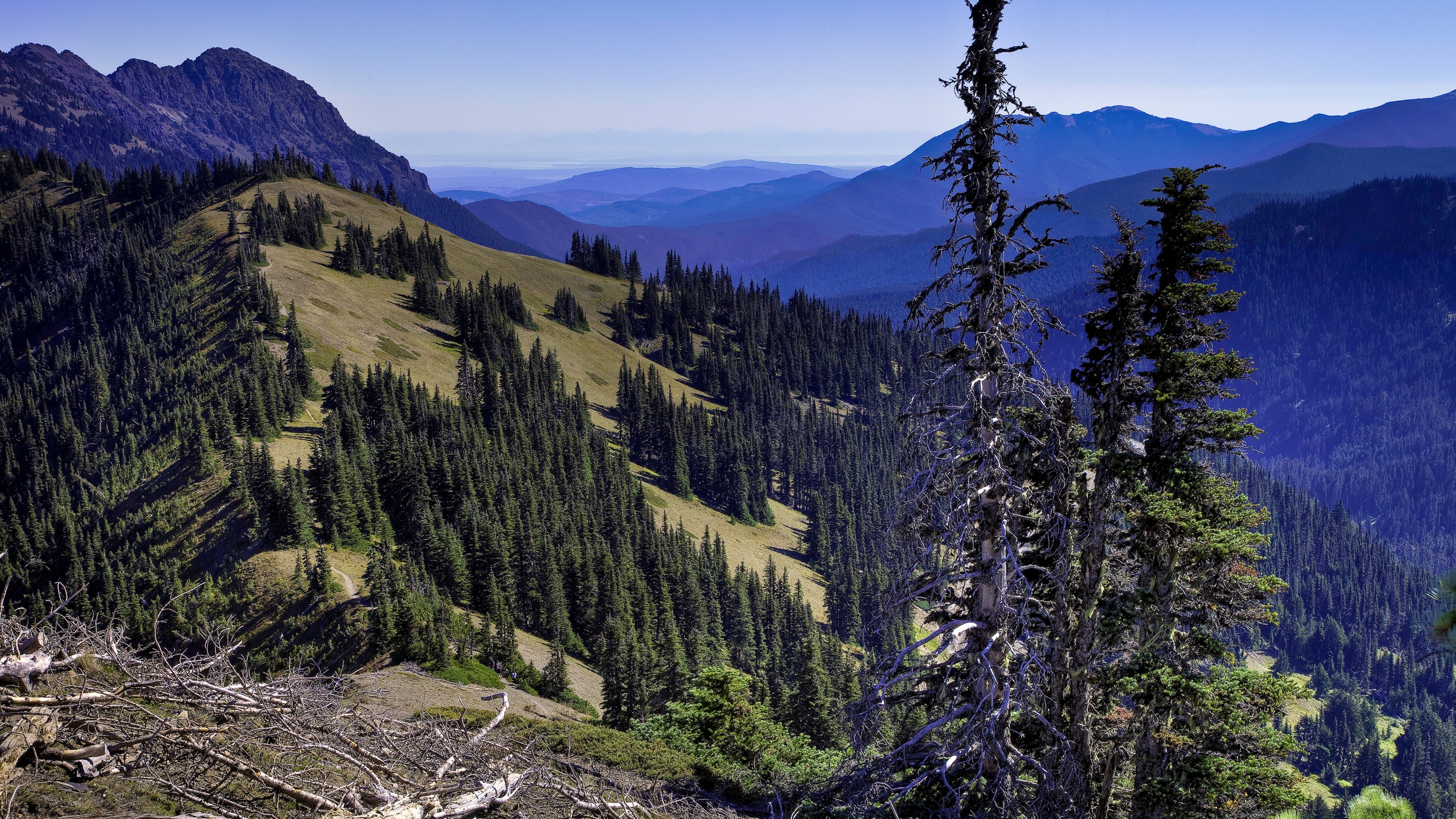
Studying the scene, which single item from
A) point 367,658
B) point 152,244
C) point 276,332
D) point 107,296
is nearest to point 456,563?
point 367,658

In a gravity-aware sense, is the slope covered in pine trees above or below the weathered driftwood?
below

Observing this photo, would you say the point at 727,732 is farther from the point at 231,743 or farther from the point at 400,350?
the point at 400,350

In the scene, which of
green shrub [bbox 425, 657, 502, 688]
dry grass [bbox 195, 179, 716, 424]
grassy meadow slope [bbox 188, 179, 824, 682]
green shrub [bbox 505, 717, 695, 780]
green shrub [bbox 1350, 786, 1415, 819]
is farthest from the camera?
dry grass [bbox 195, 179, 716, 424]

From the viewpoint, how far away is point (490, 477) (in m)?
Result: 93.7

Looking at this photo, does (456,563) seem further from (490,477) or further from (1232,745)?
(1232,745)

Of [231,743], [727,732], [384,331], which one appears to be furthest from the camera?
[384,331]

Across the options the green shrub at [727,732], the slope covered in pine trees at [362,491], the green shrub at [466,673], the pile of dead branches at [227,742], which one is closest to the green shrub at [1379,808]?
the pile of dead branches at [227,742]

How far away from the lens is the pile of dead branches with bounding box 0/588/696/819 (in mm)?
9570

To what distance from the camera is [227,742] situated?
10398mm

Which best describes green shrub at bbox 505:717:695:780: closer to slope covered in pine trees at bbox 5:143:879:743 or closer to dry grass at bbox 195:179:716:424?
slope covered in pine trees at bbox 5:143:879:743

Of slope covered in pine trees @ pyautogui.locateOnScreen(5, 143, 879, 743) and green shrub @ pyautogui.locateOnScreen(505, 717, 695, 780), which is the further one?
slope covered in pine trees @ pyautogui.locateOnScreen(5, 143, 879, 743)

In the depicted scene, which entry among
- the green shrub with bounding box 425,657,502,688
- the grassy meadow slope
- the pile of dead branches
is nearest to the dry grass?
the grassy meadow slope

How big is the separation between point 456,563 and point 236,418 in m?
39.6

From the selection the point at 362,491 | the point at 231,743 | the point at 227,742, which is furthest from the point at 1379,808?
the point at 362,491
